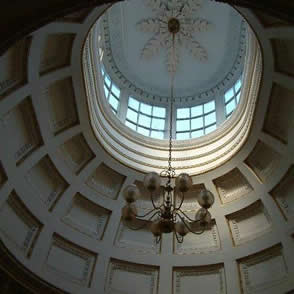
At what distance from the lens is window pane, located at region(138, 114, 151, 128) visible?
1282 cm

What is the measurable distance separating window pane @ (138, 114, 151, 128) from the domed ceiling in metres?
1.78

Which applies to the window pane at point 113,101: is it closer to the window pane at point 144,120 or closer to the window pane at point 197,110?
the window pane at point 144,120

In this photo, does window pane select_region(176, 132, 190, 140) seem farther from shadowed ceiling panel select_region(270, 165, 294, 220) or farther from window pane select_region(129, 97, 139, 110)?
shadowed ceiling panel select_region(270, 165, 294, 220)

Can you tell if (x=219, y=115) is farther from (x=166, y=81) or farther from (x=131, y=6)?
(x=131, y=6)

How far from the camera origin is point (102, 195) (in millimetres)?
10969

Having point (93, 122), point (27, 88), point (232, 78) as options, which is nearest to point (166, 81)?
point (232, 78)

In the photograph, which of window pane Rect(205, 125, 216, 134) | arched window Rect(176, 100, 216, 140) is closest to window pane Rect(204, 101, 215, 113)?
arched window Rect(176, 100, 216, 140)

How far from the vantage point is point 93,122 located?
10109 mm

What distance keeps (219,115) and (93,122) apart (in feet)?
13.5

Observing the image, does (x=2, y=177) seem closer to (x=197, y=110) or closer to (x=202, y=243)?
(x=202, y=243)

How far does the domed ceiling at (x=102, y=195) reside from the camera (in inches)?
325

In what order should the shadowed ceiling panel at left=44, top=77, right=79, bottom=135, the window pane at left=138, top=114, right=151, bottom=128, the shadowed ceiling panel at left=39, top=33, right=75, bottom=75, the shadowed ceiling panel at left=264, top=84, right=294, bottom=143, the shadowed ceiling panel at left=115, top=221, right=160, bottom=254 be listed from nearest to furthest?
the shadowed ceiling panel at left=39, top=33, right=75, bottom=75 < the shadowed ceiling panel at left=264, top=84, right=294, bottom=143 < the shadowed ceiling panel at left=44, top=77, right=79, bottom=135 < the shadowed ceiling panel at left=115, top=221, right=160, bottom=254 < the window pane at left=138, top=114, right=151, bottom=128

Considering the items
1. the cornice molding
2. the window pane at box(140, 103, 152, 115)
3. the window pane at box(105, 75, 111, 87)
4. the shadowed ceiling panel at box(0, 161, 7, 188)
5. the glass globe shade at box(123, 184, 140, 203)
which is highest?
the window pane at box(140, 103, 152, 115)

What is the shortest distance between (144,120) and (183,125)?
1210 mm
